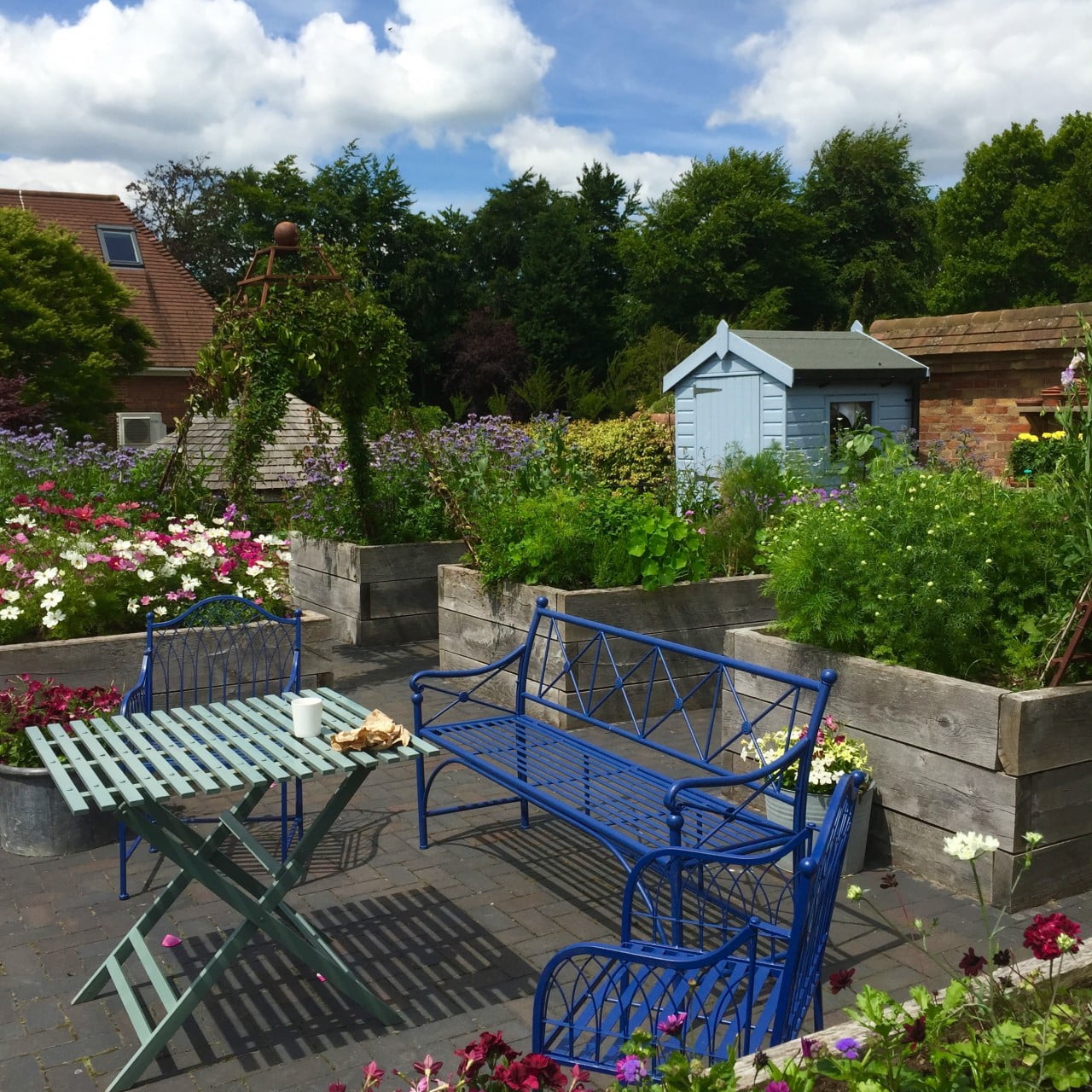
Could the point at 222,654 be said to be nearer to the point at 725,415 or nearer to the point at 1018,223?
the point at 725,415

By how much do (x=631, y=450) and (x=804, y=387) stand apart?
4.03m

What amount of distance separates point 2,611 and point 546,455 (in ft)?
15.4

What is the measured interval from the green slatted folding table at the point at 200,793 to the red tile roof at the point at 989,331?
10.2 meters

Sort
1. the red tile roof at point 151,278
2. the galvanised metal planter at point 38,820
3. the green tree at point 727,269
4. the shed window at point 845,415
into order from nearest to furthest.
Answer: the galvanised metal planter at point 38,820
the shed window at point 845,415
the red tile roof at point 151,278
the green tree at point 727,269

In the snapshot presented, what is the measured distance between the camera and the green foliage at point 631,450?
16.5 meters

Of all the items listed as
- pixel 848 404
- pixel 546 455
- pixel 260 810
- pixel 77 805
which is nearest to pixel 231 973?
pixel 77 805

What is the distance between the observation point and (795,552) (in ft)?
16.3

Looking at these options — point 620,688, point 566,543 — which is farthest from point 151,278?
point 620,688

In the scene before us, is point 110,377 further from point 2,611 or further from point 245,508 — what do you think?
point 2,611

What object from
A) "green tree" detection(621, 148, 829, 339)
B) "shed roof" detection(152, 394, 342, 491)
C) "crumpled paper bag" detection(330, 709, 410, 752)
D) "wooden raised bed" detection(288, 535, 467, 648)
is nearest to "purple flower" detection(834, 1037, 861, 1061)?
"crumpled paper bag" detection(330, 709, 410, 752)

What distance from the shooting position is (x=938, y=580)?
4469 millimetres

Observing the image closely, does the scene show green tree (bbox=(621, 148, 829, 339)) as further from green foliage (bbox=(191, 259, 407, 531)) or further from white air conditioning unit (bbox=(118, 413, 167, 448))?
green foliage (bbox=(191, 259, 407, 531))

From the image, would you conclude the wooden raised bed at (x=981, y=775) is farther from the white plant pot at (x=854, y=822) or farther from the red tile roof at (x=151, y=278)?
the red tile roof at (x=151, y=278)

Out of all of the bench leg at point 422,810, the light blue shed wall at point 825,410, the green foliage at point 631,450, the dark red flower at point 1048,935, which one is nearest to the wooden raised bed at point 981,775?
the bench leg at point 422,810
